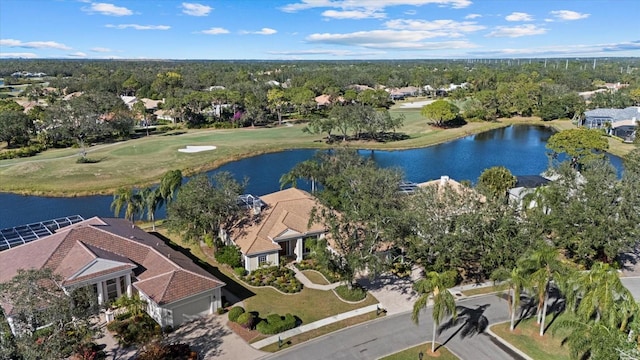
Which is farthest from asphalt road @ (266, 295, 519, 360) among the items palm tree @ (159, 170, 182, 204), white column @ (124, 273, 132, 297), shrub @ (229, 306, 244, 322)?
palm tree @ (159, 170, 182, 204)

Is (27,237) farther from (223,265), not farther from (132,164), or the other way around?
(132,164)

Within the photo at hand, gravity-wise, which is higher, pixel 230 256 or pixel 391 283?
pixel 230 256

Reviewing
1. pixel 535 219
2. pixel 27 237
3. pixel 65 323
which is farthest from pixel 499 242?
pixel 27 237

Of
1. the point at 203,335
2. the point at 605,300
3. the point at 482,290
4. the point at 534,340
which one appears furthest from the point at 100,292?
the point at 605,300

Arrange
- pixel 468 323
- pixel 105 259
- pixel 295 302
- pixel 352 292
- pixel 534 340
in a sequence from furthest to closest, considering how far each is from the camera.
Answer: pixel 352 292
pixel 295 302
pixel 105 259
pixel 468 323
pixel 534 340

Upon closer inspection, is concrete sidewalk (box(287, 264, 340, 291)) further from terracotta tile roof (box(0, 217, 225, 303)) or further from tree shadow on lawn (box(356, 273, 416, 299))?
terracotta tile roof (box(0, 217, 225, 303))

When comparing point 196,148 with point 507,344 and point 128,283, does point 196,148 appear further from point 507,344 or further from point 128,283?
point 507,344

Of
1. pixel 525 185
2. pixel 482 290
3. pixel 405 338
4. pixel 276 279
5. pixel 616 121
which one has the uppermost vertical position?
pixel 616 121
